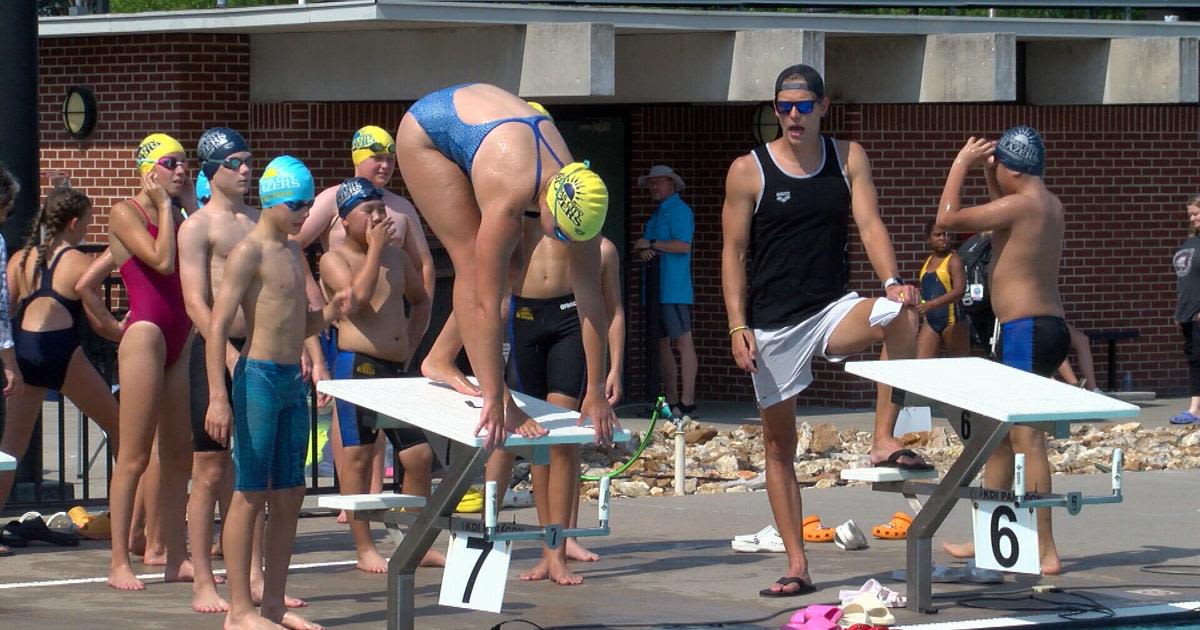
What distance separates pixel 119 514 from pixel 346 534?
1.82m

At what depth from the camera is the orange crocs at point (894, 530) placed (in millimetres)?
9211

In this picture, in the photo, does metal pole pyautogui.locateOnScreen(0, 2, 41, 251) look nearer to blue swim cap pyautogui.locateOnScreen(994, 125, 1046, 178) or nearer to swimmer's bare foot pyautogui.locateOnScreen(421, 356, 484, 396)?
swimmer's bare foot pyautogui.locateOnScreen(421, 356, 484, 396)

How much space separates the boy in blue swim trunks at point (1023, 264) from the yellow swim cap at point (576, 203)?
2404 mm

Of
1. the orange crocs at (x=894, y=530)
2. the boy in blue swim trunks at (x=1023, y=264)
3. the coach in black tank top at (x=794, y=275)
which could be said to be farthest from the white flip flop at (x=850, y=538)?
the coach in black tank top at (x=794, y=275)

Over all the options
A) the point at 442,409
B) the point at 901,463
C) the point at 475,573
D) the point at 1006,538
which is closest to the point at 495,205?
the point at 442,409

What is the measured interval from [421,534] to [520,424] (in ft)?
1.64

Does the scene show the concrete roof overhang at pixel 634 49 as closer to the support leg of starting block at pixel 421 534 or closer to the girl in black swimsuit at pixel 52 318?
the girl in black swimsuit at pixel 52 318

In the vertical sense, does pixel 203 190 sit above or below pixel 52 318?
above

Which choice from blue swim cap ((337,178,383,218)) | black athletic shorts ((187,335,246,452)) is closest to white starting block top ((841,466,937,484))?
blue swim cap ((337,178,383,218))

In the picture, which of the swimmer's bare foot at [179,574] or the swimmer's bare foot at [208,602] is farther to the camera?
the swimmer's bare foot at [179,574]

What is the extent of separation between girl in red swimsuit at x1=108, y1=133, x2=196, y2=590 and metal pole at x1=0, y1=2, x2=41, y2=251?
6.65ft

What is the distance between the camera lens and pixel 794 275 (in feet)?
25.2

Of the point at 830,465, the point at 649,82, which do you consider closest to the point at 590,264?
the point at 830,465

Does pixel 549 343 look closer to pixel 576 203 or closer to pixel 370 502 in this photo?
pixel 370 502
